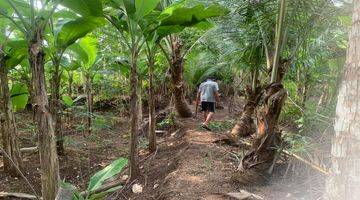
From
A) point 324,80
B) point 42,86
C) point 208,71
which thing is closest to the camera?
point 42,86

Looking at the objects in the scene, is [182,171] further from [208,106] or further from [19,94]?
[208,106]

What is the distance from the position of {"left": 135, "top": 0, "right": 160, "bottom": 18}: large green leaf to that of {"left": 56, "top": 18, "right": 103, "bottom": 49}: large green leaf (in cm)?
54

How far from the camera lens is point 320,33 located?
5492 millimetres

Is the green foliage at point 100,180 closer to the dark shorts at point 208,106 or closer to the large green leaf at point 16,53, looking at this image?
the large green leaf at point 16,53

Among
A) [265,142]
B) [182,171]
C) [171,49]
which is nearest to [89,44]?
[171,49]

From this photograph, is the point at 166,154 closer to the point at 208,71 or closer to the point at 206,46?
the point at 206,46

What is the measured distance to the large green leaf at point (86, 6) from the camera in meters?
Result: 3.72

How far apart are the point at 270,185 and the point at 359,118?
9.18ft

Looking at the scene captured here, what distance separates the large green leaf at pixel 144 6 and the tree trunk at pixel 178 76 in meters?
3.66

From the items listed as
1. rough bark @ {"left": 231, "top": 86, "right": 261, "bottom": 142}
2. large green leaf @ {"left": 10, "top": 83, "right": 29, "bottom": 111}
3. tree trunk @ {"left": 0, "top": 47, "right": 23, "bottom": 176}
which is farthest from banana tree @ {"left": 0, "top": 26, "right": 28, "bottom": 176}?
rough bark @ {"left": 231, "top": 86, "right": 261, "bottom": 142}

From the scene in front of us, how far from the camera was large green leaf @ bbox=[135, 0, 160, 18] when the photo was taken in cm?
393

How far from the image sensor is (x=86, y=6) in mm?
3801

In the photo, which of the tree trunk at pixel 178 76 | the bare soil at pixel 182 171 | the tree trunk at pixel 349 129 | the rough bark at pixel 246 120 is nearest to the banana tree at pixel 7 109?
the bare soil at pixel 182 171

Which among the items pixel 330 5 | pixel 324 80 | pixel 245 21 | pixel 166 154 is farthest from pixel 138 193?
pixel 324 80
